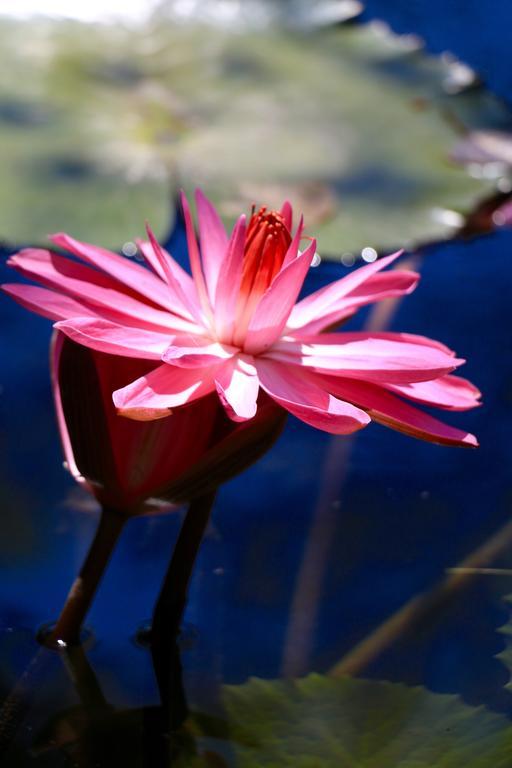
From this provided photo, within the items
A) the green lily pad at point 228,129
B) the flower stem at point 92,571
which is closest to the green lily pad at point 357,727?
the flower stem at point 92,571

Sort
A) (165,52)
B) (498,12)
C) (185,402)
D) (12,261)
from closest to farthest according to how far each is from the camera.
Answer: (185,402) → (12,261) → (165,52) → (498,12)

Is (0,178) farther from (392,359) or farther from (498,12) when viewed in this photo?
(498,12)

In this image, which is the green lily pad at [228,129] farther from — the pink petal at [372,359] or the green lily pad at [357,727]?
the green lily pad at [357,727]

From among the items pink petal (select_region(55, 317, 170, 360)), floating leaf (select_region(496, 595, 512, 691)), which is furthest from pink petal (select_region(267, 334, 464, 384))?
floating leaf (select_region(496, 595, 512, 691))

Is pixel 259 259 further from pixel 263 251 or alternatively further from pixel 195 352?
pixel 195 352

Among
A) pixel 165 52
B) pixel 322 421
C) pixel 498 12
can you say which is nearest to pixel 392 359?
pixel 322 421

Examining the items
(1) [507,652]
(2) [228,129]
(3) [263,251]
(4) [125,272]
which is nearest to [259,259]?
(3) [263,251]

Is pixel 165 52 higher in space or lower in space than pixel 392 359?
higher

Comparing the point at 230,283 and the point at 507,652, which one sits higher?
→ the point at 230,283
